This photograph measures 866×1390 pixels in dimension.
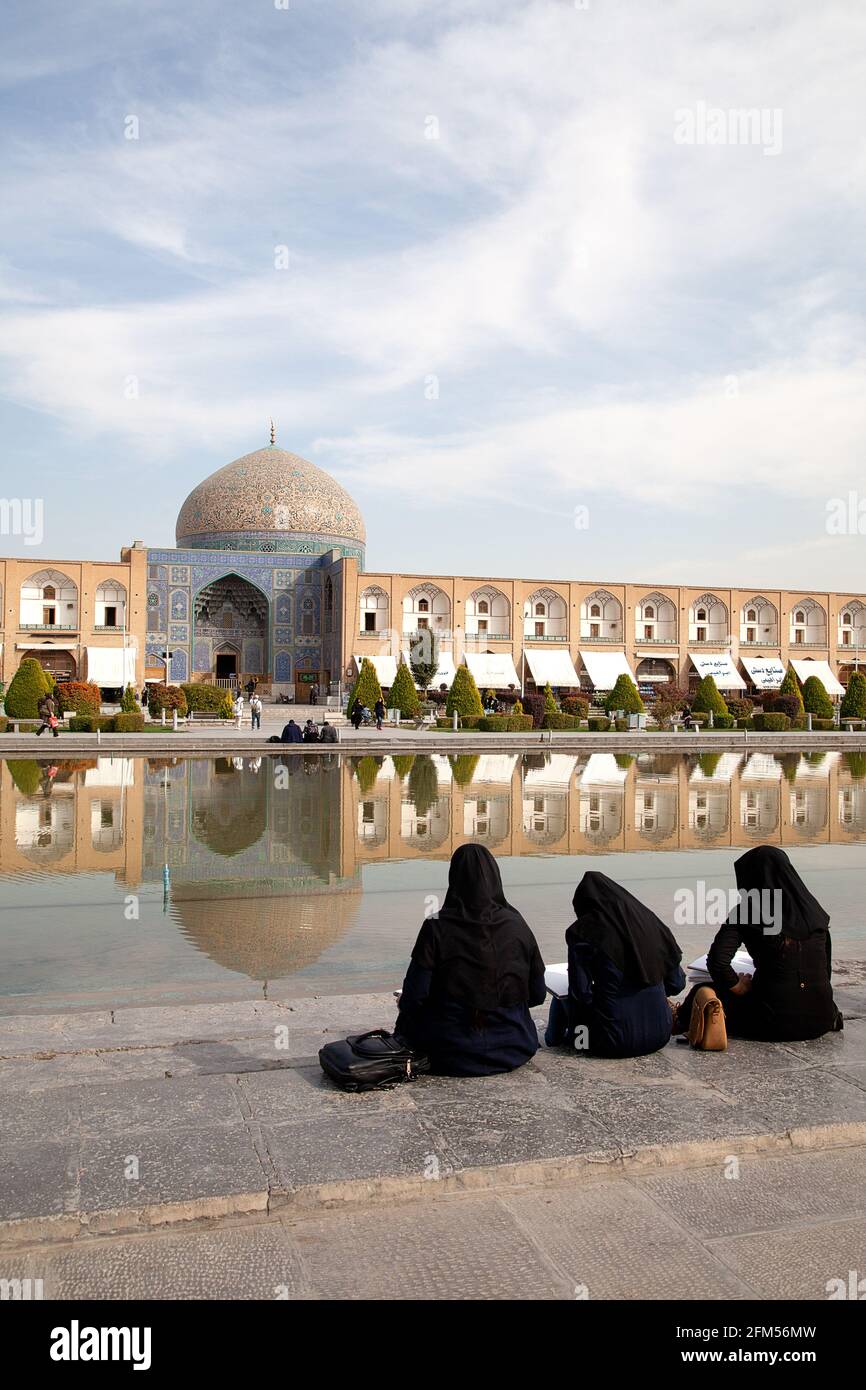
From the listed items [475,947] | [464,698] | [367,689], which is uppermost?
[367,689]

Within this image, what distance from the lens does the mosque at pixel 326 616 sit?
32000mm

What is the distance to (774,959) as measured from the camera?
10.1 feet

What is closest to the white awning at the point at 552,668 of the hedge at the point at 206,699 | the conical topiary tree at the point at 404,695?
the conical topiary tree at the point at 404,695

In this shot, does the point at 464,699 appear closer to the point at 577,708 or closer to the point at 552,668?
the point at 577,708

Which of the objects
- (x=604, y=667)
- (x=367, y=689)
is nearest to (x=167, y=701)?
(x=367, y=689)

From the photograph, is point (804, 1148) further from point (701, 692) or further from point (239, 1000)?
point (701, 692)

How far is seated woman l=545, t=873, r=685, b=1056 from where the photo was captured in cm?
288

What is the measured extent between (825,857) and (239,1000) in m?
4.63

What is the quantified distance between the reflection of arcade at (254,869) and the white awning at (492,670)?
21773mm

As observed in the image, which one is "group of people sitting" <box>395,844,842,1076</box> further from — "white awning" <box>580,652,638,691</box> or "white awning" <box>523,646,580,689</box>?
"white awning" <box>580,652,638,691</box>

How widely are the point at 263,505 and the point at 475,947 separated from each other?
109 feet

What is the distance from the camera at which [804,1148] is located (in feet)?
8.13

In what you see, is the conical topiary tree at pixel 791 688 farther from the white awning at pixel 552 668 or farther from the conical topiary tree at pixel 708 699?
the white awning at pixel 552 668

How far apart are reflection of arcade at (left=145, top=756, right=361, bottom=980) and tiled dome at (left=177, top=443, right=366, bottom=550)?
79.3 feet
